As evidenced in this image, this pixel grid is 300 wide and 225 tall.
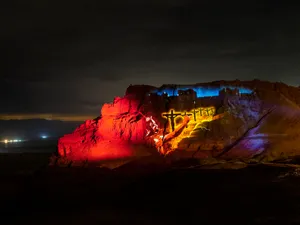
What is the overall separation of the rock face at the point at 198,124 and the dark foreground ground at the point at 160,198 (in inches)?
135

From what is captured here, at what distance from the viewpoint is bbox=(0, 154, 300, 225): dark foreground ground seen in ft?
47.4

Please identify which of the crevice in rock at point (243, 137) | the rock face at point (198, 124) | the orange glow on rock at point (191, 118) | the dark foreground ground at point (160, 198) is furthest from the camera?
the orange glow on rock at point (191, 118)

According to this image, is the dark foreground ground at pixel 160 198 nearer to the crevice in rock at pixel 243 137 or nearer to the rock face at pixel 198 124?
the rock face at pixel 198 124

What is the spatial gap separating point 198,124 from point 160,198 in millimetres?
11538

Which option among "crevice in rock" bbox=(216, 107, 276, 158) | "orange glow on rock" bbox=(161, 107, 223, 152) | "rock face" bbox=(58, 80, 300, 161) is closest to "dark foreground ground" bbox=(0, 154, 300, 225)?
"rock face" bbox=(58, 80, 300, 161)

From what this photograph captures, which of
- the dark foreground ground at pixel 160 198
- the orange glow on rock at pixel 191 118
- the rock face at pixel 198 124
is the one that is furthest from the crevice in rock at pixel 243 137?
the dark foreground ground at pixel 160 198

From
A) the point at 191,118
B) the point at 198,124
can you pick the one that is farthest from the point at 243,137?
the point at 191,118

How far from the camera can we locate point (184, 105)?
2942 centimetres

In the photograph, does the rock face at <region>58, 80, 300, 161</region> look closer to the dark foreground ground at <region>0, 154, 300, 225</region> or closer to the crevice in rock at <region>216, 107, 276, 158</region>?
the crevice in rock at <region>216, 107, 276, 158</region>

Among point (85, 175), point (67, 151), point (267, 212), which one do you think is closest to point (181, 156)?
point (85, 175)

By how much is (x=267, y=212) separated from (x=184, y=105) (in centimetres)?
1617

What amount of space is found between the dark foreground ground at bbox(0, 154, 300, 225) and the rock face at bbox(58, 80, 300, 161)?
3.43 metres

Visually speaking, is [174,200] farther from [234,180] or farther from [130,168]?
[130,168]

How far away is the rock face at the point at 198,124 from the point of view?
27219mm
